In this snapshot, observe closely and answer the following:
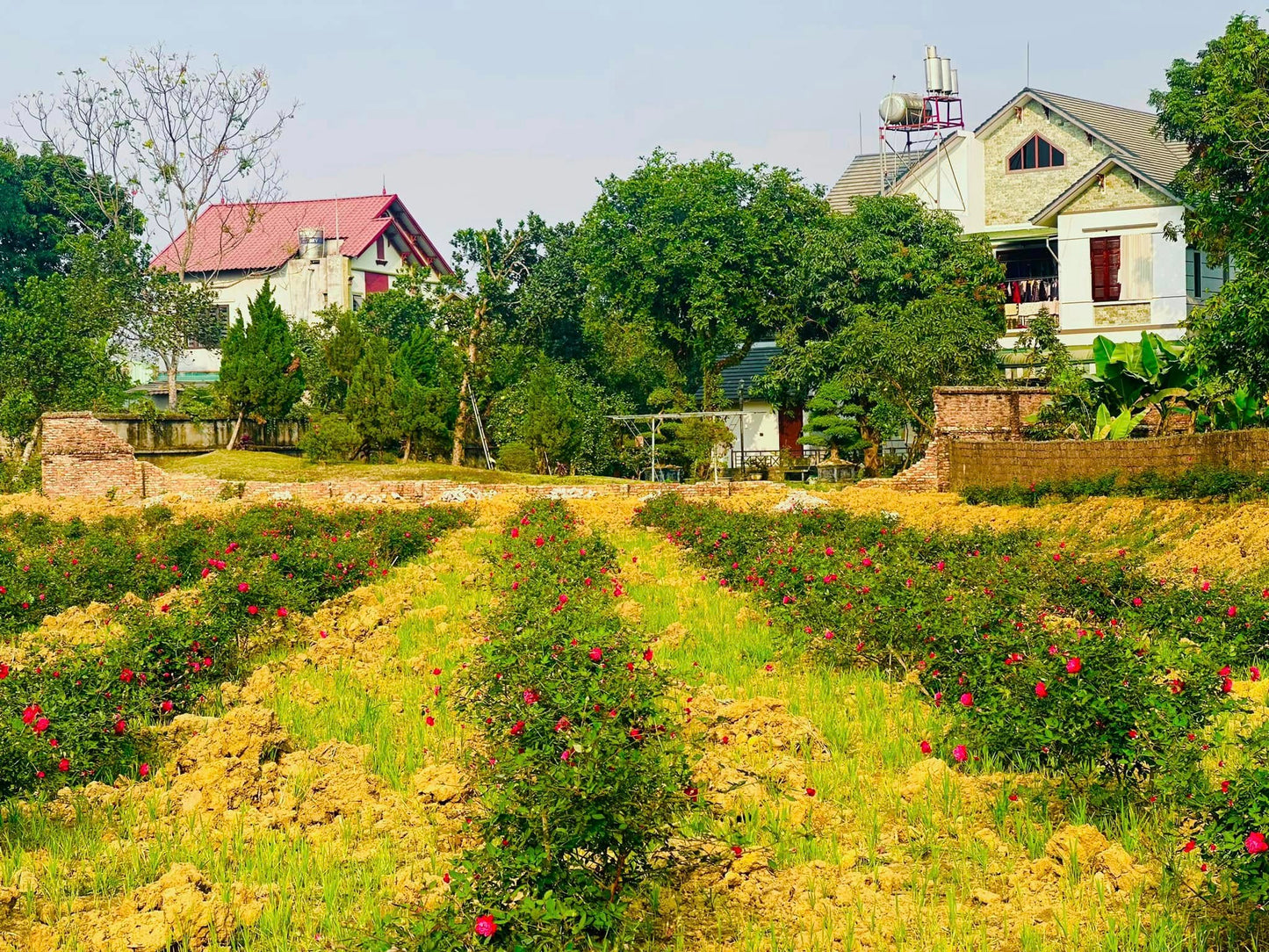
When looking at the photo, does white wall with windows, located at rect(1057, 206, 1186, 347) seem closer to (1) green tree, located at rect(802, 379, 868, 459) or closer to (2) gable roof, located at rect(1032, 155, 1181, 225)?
(2) gable roof, located at rect(1032, 155, 1181, 225)

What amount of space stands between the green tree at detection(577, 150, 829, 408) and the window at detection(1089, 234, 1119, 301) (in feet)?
25.3

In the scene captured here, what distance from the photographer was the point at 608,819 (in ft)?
17.0

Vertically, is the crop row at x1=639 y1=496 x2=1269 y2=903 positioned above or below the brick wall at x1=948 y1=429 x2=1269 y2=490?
→ below

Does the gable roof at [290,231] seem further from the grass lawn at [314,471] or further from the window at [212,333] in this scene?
the grass lawn at [314,471]

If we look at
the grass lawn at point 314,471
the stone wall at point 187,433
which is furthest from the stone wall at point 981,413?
the stone wall at point 187,433

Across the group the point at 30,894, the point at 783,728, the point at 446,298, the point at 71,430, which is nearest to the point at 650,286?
the point at 446,298

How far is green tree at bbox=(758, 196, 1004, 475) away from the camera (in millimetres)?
33750

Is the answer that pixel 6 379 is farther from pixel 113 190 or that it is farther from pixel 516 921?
pixel 516 921

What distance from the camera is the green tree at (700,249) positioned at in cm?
3706

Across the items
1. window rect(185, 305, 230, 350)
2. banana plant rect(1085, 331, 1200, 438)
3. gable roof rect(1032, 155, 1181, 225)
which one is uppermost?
gable roof rect(1032, 155, 1181, 225)

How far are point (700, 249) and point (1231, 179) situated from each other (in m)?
14.0

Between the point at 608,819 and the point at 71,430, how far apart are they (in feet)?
87.4

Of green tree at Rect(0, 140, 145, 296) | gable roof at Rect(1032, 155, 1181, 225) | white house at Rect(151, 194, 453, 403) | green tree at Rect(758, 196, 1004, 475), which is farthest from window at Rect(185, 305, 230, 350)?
gable roof at Rect(1032, 155, 1181, 225)

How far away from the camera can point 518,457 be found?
34094mm
